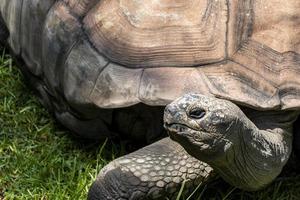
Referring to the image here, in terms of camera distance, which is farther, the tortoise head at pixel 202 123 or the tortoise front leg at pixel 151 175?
the tortoise front leg at pixel 151 175

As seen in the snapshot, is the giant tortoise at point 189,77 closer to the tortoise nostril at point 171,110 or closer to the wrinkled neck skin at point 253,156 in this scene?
the wrinkled neck skin at point 253,156

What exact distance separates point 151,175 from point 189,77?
0.47 m

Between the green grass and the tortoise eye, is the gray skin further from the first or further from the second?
the green grass

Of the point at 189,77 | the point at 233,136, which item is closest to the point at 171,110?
the point at 233,136

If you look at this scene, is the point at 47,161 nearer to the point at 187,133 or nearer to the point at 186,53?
the point at 186,53

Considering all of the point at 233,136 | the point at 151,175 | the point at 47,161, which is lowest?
the point at 47,161

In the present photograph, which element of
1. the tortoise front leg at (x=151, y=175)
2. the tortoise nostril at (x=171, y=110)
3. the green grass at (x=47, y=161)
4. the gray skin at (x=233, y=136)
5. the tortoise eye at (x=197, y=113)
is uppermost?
the tortoise nostril at (x=171, y=110)

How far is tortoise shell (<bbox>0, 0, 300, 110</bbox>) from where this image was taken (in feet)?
11.3

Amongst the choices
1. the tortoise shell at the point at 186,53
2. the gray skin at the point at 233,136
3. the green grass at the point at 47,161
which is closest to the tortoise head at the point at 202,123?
the gray skin at the point at 233,136

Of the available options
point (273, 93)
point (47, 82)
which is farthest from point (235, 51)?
point (47, 82)

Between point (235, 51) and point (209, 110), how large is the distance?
538 mm

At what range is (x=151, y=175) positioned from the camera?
3434 mm

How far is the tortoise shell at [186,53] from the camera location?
11.3 feet

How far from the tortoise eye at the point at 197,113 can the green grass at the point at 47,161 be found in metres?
0.63
